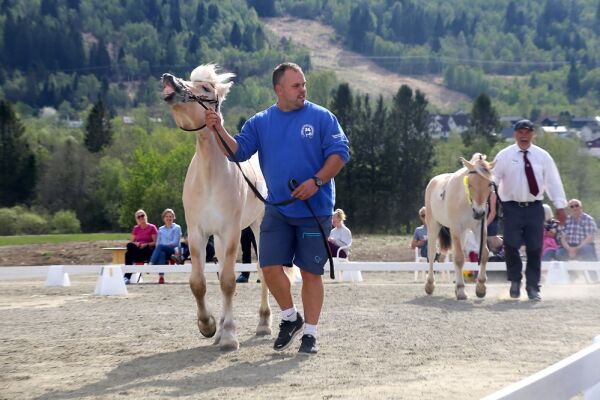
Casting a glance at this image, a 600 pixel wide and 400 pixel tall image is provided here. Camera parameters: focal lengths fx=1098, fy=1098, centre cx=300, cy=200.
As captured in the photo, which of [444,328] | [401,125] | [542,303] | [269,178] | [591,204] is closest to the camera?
[269,178]

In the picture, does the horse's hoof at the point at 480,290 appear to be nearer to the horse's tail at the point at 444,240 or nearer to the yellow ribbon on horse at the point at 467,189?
the yellow ribbon on horse at the point at 467,189

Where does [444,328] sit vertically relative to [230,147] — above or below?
below

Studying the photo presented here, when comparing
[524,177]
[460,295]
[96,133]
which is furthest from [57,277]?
[96,133]

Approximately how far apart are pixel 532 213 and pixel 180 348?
22.6ft

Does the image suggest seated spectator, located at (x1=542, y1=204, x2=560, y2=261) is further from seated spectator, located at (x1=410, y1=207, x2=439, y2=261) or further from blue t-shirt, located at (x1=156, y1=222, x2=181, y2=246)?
blue t-shirt, located at (x1=156, y1=222, x2=181, y2=246)

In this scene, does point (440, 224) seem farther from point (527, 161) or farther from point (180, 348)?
point (180, 348)

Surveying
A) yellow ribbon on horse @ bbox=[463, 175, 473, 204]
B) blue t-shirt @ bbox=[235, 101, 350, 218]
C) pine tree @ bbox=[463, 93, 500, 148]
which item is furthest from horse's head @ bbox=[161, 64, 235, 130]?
pine tree @ bbox=[463, 93, 500, 148]

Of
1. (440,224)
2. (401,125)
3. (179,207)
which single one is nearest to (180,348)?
(440,224)

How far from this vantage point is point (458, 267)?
51.4 ft

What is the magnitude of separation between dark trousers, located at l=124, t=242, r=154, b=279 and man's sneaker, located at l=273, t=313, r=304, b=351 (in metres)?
14.0

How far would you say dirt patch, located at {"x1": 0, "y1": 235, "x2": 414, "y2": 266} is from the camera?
129 ft

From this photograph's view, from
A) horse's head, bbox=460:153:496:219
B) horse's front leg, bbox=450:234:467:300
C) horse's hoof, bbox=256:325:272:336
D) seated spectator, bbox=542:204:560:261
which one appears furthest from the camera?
seated spectator, bbox=542:204:560:261

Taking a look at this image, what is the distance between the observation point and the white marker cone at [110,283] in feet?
55.4

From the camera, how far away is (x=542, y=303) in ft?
46.0
